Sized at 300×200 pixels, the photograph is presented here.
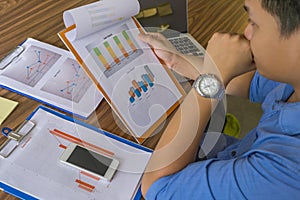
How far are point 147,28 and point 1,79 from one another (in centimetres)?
45

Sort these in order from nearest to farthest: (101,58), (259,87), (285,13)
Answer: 1. (285,13)
2. (101,58)
3. (259,87)

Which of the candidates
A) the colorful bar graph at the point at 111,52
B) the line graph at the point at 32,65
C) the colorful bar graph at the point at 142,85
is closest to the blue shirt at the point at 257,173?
the colorful bar graph at the point at 142,85

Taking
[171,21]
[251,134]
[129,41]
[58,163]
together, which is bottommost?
[58,163]

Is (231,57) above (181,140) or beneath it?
above

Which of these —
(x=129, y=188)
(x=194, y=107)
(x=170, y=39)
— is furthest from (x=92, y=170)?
(x=170, y=39)

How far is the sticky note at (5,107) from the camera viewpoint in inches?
34.4

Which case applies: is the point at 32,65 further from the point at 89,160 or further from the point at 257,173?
the point at 257,173

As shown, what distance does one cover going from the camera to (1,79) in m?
0.94

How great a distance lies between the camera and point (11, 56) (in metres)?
0.99

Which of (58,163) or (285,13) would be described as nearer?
(285,13)

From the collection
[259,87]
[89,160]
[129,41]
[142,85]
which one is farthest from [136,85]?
[259,87]

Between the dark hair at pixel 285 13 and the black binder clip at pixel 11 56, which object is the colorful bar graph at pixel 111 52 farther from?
the dark hair at pixel 285 13

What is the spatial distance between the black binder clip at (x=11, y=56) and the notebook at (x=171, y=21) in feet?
1.19

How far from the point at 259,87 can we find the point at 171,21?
0.36m
